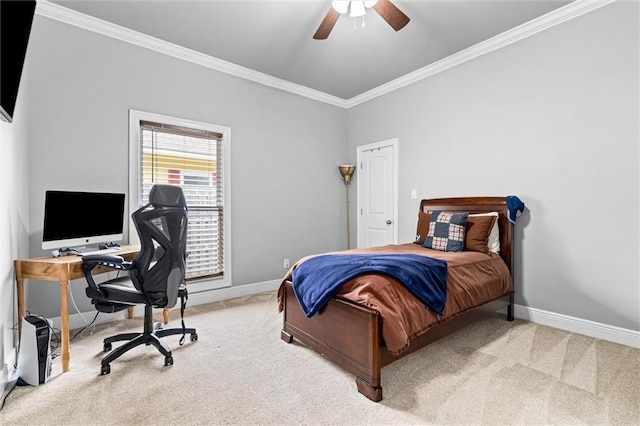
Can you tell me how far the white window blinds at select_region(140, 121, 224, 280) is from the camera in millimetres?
3449

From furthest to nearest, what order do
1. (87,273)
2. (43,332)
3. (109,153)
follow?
(109,153), (87,273), (43,332)

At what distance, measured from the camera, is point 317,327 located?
2.32 metres

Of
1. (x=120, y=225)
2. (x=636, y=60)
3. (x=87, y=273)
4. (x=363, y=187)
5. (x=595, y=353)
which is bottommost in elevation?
(x=595, y=353)

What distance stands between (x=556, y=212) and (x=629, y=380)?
1.47m

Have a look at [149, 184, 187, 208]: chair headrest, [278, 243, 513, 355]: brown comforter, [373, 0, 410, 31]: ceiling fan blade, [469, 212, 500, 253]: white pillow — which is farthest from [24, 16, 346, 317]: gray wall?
[469, 212, 500, 253]: white pillow

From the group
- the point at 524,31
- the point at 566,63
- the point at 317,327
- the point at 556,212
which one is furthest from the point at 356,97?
the point at 317,327

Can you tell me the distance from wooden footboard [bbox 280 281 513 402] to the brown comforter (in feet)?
0.21

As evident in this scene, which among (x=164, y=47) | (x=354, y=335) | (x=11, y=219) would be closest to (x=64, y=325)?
(x=11, y=219)

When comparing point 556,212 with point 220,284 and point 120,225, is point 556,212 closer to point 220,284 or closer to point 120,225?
point 220,284

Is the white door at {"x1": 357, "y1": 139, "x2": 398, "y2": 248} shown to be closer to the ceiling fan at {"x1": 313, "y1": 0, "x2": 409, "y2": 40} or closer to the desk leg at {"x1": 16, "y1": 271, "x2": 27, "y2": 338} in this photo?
the ceiling fan at {"x1": 313, "y1": 0, "x2": 409, "y2": 40}

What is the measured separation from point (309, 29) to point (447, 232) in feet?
8.16

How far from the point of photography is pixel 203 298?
148 inches

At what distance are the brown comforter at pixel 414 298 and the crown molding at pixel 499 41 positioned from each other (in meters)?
2.28

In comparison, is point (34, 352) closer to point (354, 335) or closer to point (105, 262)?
point (105, 262)
